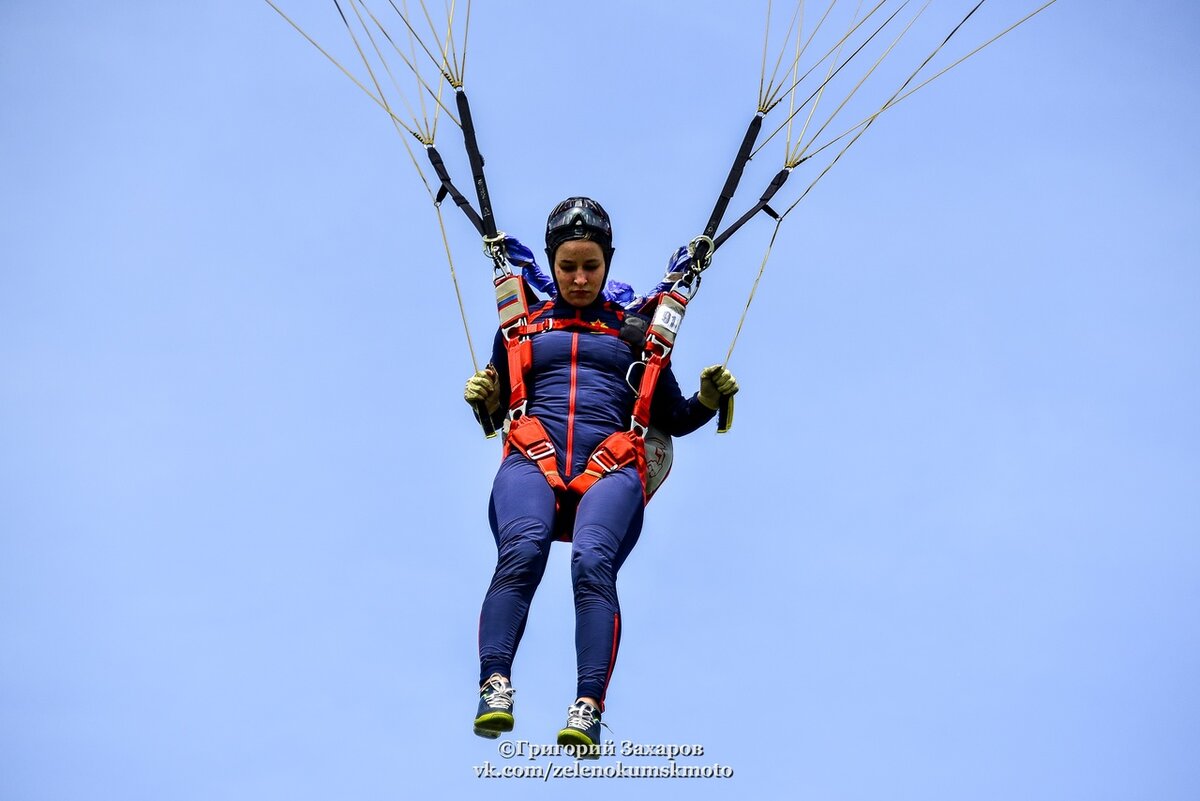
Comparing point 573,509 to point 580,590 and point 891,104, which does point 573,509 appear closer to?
point 580,590

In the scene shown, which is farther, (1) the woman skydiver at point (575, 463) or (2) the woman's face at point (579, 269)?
(2) the woman's face at point (579, 269)

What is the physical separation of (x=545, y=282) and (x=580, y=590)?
7.34 ft

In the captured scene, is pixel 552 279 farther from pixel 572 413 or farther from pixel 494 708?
pixel 494 708

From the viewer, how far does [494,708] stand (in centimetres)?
833

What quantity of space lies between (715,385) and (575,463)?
3.13 feet

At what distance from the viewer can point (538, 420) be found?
9.45 metres

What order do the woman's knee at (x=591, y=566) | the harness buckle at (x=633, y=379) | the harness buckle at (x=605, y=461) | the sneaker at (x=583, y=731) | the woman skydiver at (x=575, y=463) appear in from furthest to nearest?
1. the harness buckle at (x=633, y=379)
2. the harness buckle at (x=605, y=461)
3. the woman's knee at (x=591, y=566)
4. the woman skydiver at (x=575, y=463)
5. the sneaker at (x=583, y=731)

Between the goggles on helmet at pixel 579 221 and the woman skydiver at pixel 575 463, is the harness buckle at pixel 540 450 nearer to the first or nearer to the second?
the woman skydiver at pixel 575 463

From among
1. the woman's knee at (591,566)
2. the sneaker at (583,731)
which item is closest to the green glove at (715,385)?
the woman's knee at (591,566)

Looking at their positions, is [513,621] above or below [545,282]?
below

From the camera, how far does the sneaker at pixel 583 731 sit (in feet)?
26.9

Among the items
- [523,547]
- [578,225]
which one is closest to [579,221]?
[578,225]

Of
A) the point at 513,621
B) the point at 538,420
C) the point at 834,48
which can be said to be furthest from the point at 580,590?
the point at 834,48

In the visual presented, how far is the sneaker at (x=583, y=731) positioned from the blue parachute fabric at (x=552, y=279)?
2.58 meters
